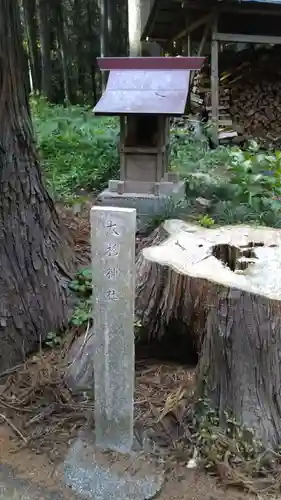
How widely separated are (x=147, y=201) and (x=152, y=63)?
1.39 meters

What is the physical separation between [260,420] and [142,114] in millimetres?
3288

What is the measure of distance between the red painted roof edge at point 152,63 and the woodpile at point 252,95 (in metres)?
5.75

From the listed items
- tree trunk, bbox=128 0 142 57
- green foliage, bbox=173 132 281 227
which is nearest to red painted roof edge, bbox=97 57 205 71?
green foliage, bbox=173 132 281 227

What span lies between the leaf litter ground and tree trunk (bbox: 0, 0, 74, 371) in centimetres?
22

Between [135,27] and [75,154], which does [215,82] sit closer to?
[135,27]

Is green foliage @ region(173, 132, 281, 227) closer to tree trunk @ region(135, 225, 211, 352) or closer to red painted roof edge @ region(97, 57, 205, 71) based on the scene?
red painted roof edge @ region(97, 57, 205, 71)

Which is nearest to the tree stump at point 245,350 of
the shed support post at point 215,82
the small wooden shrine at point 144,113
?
the small wooden shrine at point 144,113

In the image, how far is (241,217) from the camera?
5133 millimetres

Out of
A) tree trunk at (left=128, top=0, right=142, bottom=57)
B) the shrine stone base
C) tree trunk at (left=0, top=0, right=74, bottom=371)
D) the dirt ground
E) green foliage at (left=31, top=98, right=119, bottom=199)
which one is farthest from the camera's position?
tree trunk at (left=128, top=0, right=142, bottom=57)

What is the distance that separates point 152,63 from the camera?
17.5ft

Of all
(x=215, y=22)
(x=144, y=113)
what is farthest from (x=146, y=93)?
(x=215, y=22)

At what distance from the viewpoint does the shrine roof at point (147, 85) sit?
16.6 ft

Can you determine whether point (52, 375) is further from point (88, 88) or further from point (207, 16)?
point (88, 88)

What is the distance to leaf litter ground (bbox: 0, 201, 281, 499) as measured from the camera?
266cm
